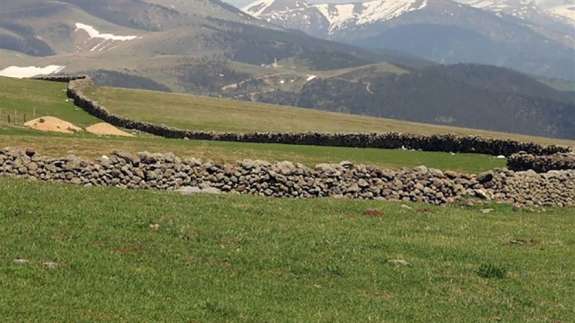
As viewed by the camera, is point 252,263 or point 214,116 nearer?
point 252,263

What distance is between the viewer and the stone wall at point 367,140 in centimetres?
7462

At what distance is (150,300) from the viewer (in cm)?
1830

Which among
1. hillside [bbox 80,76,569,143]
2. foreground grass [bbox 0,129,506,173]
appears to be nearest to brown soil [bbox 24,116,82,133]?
foreground grass [bbox 0,129,506,173]

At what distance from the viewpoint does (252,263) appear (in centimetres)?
2314

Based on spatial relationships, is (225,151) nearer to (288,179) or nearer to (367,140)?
(288,179)

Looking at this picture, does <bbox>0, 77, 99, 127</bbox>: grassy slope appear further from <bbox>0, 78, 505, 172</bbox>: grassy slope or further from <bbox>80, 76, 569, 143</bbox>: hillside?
<bbox>0, 78, 505, 172</bbox>: grassy slope

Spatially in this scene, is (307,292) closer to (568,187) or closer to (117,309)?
(117,309)

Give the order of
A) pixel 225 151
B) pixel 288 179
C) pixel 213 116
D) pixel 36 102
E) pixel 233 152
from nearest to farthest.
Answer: pixel 288 179 < pixel 233 152 < pixel 225 151 < pixel 36 102 < pixel 213 116

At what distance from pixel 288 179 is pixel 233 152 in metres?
14.5

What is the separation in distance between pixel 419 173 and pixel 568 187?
10.5m

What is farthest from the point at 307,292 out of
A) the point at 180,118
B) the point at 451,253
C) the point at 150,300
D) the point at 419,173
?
the point at 180,118

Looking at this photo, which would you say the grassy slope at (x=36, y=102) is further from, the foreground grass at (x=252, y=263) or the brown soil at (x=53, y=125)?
the foreground grass at (x=252, y=263)

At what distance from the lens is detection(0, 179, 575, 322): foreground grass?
1836cm

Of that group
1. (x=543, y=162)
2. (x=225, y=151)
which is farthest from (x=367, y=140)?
(x=225, y=151)
